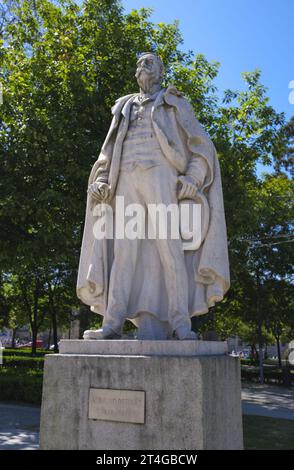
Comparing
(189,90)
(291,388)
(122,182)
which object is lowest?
(291,388)

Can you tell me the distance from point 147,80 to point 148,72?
87 mm

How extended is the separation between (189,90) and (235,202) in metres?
3.41

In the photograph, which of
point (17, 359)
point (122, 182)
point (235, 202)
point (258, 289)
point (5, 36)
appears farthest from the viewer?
point (258, 289)

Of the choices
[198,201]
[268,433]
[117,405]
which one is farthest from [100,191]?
[268,433]

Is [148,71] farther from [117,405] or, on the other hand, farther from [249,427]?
[249,427]

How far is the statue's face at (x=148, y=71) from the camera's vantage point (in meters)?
5.54

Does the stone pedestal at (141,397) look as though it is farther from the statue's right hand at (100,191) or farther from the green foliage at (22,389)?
the green foliage at (22,389)

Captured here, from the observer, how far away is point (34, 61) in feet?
44.3

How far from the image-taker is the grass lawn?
903 centimetres

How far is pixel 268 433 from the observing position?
1036cm

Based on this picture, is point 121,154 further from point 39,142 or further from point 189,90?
point 189,90

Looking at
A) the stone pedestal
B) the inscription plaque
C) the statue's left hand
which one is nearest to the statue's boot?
the stone pedestal

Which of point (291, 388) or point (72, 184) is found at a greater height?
point (72, 184)

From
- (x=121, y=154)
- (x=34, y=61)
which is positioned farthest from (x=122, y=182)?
(x=34, y=61)
